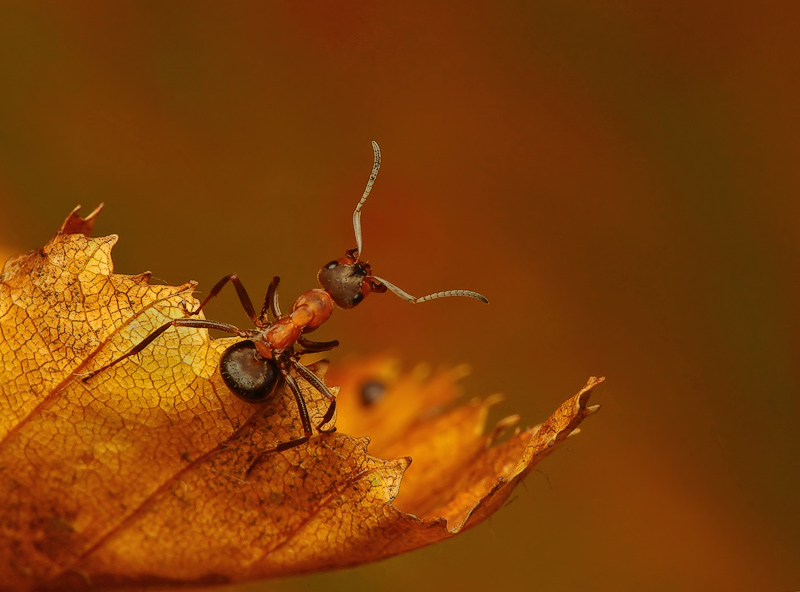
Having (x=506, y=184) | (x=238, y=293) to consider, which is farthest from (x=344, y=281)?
(x=506, y=184)

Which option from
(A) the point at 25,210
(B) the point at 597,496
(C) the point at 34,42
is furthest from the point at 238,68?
(B) the point at 597,496

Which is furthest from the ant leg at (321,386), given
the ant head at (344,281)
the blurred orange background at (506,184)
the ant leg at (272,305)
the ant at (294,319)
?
the blurred orange background at (506,184)

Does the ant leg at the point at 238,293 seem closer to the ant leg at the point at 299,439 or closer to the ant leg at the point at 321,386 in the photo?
the ant leg at the point at 321,386

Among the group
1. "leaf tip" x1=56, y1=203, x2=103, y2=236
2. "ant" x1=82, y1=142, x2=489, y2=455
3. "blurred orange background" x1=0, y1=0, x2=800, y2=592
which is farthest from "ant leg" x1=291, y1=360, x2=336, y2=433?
"blurred orange background" x1=0, y1=0, x2=800, y2=592

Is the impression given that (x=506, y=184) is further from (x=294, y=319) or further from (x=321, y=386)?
(x=321, y=386)

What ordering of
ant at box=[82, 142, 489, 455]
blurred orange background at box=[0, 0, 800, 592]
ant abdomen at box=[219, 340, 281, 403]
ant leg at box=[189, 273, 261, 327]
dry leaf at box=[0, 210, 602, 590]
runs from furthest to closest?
1. blurred orange background at box=[0, 0, 800, 592]
2. ant leg at box=[189, 273, 261, 327]
3. ant at box=[82, 142, 489, 455]
4. ant abdomen at box=[219, 340, 281, 403]
5. dry leaf at box=[0, 210, 602, 590]

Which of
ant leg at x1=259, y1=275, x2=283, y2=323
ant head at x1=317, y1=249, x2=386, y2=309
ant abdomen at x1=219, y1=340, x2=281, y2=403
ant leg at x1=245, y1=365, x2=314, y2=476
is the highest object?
ant leg at x1=259, y1=275, x2=283, y2=323

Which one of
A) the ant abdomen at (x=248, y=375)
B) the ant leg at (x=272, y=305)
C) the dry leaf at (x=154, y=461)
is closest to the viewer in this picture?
the dry leaf at (x=154, y=461)

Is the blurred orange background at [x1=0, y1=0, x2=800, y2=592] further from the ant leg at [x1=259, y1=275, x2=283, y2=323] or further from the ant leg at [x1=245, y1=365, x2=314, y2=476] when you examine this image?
the ant leg at [x1=245, y1=365, x2=314, y2=476]
